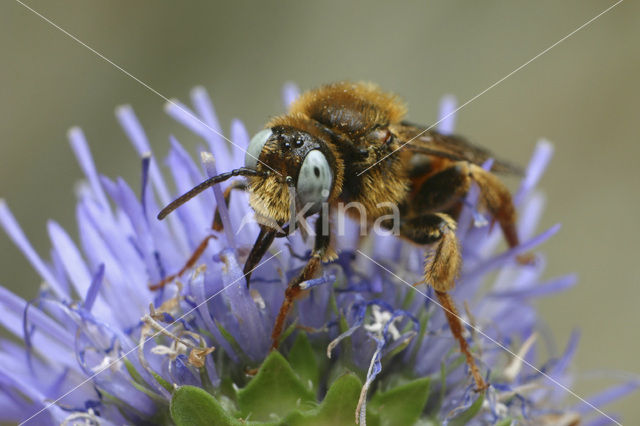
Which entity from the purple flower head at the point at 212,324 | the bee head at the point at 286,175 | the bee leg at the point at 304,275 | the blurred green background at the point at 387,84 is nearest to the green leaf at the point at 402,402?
the purple flower head at the point at 212,324

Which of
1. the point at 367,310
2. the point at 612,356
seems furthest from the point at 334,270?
the point at 612,356

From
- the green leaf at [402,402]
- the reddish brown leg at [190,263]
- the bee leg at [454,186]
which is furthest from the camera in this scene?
the bee leg at [454,186]

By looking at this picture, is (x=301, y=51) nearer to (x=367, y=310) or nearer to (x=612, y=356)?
(x=612, y=356)

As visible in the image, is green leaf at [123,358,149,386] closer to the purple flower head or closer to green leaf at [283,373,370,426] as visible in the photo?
the purple flower head

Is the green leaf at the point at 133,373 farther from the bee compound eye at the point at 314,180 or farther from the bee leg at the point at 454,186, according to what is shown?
the bee leg at the point at 454,186

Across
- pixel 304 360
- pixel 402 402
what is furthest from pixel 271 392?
pixel 402 402
